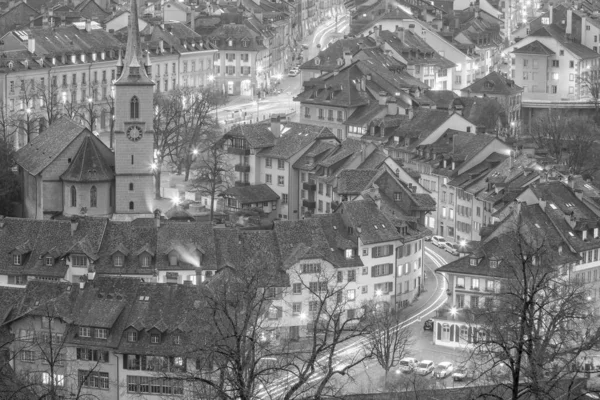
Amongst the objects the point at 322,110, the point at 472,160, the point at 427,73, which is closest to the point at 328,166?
the point at 472,160

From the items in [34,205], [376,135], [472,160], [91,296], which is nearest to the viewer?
[91,296]

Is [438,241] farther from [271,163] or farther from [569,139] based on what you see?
[569,139]

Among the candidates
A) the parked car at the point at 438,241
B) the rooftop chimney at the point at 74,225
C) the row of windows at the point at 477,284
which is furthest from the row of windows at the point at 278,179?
the row of windows at the point at 477,284

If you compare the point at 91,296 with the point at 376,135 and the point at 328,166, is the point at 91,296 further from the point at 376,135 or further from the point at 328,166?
the point at 376,135

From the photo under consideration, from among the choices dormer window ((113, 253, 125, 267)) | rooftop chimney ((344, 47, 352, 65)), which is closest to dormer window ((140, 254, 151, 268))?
dormer window ((113, 253, 125, 267))

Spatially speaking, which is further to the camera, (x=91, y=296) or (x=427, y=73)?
(x=427, y=73)
